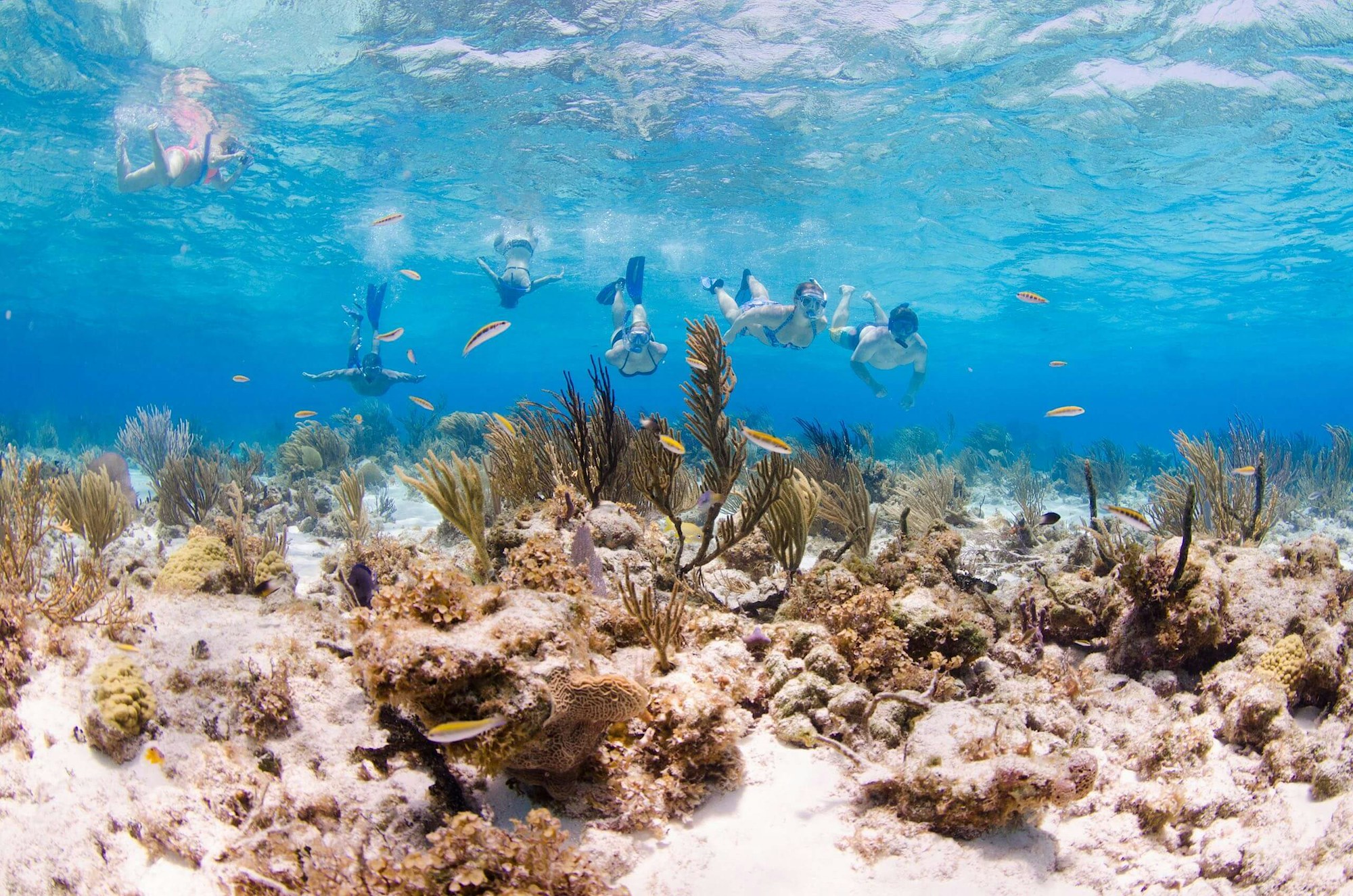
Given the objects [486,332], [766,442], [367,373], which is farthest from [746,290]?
[766,442]

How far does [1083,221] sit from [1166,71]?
9.76 metres

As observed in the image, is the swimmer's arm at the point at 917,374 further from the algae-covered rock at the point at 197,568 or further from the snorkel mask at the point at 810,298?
the algae-covered rock at the point at 197,568

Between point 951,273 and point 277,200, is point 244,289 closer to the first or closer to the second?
point 277,200

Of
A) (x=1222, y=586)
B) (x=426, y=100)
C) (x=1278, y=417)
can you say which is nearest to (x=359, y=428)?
(x=426, y=100)

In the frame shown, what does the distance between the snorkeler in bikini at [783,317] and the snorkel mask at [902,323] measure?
5.62 feet

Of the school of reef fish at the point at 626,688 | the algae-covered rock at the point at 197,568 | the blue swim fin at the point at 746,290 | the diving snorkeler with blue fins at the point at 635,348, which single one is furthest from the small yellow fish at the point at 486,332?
the blue swim fin at the point at 746,290

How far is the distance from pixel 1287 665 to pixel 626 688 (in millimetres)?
4303

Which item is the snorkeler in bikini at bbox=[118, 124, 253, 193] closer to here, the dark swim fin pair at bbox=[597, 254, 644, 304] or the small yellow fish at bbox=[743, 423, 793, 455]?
the dark swim fin pair at bbox=[597, 254, 644, 304]

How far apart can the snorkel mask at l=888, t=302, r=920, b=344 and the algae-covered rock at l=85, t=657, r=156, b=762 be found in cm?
1258

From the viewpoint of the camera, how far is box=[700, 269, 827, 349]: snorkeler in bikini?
11.7 metres

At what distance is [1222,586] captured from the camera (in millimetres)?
4688

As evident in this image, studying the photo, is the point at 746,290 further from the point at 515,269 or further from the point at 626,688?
the point at 626,688

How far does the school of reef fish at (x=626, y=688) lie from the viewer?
111 inches

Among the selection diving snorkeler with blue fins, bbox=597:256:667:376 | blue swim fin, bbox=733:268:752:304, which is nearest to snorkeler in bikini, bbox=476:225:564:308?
diving snorkeler with blue fins, bbox=597:256:667:376
